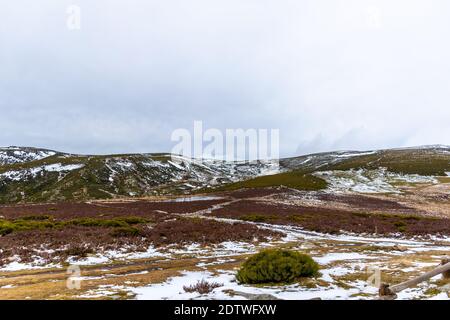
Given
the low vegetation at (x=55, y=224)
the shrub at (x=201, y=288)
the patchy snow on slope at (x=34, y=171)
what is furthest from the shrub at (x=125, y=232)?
the patchy snow on slope at (x=34, y=171)

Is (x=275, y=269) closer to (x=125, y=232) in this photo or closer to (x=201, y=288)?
(x=201, y=288)

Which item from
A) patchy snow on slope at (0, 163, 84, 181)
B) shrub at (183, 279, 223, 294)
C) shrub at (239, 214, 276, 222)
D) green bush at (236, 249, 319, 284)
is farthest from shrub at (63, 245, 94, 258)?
patchy snow on slope at (0, 163, 84, 181)

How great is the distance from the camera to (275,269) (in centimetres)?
1433

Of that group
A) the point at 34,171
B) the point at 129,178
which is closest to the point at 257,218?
the point at 129,178

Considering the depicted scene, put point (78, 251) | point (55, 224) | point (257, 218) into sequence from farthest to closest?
point (257, 218)
point (55, 224)
point (78, 251)

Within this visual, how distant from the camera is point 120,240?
2570 cm

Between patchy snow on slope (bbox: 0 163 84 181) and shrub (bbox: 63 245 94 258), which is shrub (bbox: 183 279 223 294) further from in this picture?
patchy snow on slope (bbox: 0 163 84 181)

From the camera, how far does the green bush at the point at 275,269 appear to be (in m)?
14.2

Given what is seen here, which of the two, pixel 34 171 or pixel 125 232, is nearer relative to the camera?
pixel 125 232

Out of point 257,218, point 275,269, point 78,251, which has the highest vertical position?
point 275,269

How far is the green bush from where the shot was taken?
1423cm

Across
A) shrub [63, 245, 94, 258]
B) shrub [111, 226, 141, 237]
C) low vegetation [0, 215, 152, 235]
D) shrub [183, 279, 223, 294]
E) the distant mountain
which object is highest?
shrub [183, 279, 223, 294]

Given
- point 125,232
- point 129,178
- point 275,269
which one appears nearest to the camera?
point 275,269
